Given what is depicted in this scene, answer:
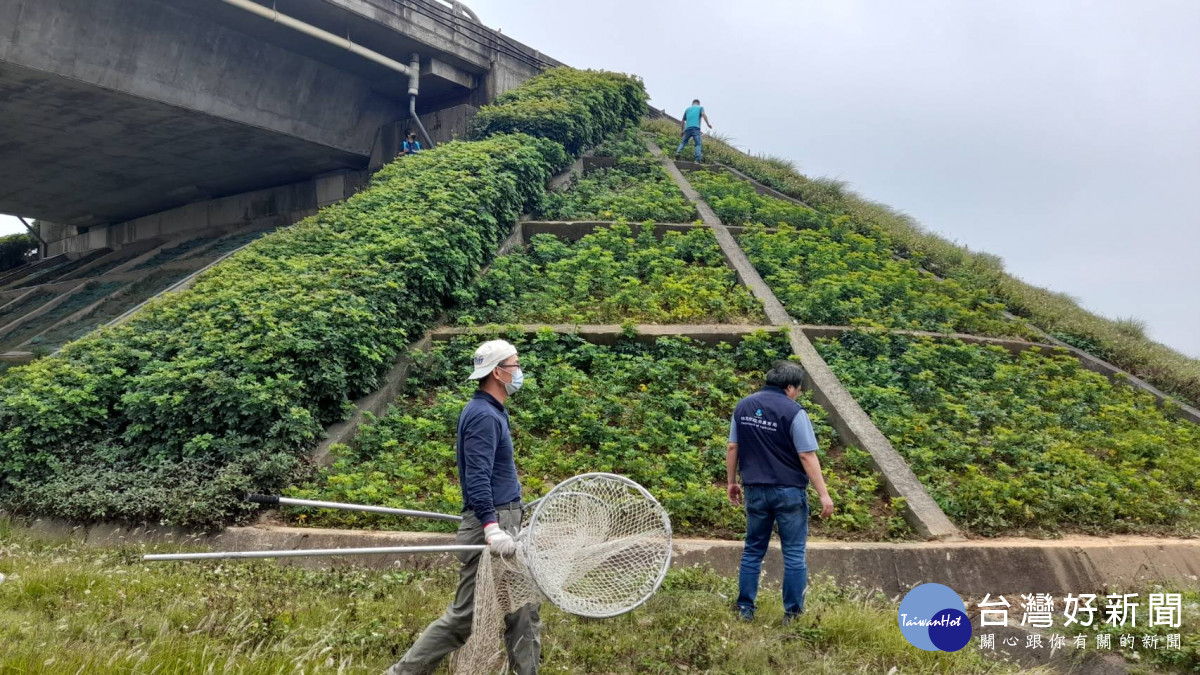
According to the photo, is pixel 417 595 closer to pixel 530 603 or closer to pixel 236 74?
pixel 530 603

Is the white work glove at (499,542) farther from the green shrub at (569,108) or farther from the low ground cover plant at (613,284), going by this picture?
the green shrub at (569,108)

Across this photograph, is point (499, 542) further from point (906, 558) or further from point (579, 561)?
point (906, 558)

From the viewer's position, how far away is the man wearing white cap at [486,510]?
13.4 feet

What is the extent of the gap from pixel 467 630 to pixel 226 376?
5040 mm

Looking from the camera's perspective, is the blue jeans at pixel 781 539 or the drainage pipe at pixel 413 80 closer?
the blue jeans at pixel 781 539

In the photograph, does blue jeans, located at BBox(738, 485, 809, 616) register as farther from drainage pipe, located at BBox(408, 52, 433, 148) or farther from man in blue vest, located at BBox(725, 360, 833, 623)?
drainage pipe, located at BBox(408, 52, 433, 148)

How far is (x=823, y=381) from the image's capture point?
9.46 m

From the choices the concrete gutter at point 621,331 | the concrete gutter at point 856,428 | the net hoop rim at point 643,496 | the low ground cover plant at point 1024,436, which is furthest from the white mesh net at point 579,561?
the concrete gutter at point 621,331

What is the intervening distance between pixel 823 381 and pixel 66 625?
7621 millimetres

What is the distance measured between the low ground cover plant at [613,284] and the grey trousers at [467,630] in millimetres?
6426

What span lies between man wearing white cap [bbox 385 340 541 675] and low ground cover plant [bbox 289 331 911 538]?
2.52m

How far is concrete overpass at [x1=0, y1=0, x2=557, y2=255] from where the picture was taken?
49.4ft

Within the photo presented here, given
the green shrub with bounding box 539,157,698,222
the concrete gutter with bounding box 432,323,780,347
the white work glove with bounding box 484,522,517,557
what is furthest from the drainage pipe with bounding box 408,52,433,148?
the white work glove with bounding box 484,522,517,557

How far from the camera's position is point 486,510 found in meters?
4.12
